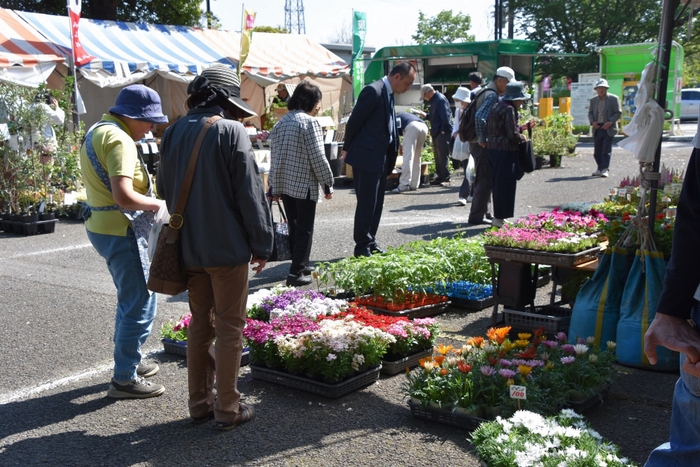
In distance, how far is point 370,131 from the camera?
7.88 m

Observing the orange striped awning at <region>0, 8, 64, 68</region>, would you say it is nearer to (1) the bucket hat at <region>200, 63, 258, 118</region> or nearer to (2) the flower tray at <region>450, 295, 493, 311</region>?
(2) the flower tray at <region>450, 295, 493, 311</region>

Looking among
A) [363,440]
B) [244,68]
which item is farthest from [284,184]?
[244,68]

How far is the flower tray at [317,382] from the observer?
14.7 ft

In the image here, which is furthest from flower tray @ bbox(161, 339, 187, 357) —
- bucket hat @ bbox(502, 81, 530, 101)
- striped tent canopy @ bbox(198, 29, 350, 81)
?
striped tent canopy @ bbox(198, 29, 350, 81)

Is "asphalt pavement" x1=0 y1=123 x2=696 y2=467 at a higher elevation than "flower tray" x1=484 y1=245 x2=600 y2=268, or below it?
below

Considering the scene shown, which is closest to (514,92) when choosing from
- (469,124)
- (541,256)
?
(469,124)

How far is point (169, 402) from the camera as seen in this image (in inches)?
179

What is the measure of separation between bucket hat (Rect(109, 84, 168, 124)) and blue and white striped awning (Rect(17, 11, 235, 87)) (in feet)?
36.0

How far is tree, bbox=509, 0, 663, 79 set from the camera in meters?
42.2

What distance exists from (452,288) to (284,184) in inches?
79.7

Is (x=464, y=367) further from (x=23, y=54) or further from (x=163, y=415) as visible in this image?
(x=23, y=54)

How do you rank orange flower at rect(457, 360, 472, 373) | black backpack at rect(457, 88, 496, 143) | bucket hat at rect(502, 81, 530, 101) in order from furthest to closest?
black backpack at rect(457, 88, 496, 143)
bucket hat at rect(502, 81, 530, 101)
orange flower at rect(457, 360, 472, 373)

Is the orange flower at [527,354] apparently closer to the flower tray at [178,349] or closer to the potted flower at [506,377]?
the potted flower at [506,377]

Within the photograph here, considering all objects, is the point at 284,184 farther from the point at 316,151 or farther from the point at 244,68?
the point at 244,68
